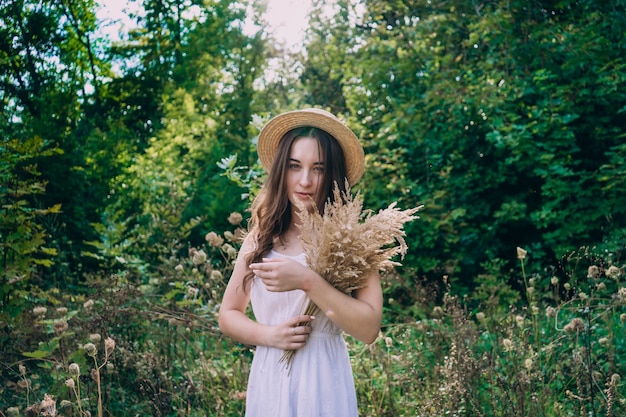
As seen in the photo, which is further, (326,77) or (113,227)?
(326,77)

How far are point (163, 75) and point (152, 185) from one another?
10.1 feet

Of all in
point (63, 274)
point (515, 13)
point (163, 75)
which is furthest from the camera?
point (163, 75)

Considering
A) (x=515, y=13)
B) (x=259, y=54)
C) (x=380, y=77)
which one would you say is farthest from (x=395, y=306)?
(x=259, y=54)

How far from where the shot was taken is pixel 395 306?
223 inches

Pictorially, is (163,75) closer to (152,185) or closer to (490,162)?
(152,185)

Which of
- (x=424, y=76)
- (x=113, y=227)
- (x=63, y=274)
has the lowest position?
(x=63, y=274)

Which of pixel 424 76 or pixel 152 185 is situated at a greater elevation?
pixel 424 76

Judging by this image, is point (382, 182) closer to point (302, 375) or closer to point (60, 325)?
point (60, 325)

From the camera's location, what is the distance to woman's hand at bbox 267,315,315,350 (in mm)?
2209

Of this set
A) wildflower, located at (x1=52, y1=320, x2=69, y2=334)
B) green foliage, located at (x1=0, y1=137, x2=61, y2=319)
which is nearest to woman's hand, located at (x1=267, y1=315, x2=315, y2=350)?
wildflower, located at (x1=52, y1=320, x2=69, y2=334)

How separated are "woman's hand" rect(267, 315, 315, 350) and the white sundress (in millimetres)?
86

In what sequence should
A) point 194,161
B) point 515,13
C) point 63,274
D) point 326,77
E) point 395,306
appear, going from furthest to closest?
1. point 326,77
2. point 194,161
3. point 515,13
4. point 63,274
5. point 395,306

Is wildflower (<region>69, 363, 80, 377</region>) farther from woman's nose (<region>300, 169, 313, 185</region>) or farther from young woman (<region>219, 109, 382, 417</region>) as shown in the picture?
woman's nose (<region>300, 169, 313, 185</region>)

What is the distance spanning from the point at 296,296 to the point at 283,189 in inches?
18.0
